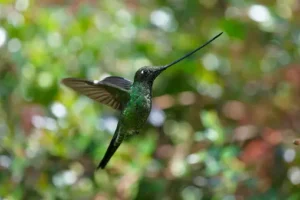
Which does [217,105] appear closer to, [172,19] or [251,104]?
[251,104]

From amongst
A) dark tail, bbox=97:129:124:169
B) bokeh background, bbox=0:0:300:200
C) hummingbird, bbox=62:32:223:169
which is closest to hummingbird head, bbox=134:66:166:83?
hummingbird, bbox=62:32:223:169

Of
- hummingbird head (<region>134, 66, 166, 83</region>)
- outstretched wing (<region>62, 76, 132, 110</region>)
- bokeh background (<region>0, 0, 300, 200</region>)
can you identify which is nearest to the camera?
hummingbird head (<region>134, 66, 166, 83</region>)

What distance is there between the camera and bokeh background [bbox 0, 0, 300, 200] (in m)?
2.43

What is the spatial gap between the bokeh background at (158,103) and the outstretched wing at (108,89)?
0.75 meters

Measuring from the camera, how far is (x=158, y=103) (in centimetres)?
284

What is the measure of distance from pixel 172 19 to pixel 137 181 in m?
1.09

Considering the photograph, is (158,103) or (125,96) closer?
(125,96)

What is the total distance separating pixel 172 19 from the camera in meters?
3.25

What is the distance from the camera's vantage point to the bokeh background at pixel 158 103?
2.43 metres

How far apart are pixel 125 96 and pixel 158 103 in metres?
1.28

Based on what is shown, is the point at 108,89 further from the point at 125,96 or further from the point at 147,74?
the point at 147,74

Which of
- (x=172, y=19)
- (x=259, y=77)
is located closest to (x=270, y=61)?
(x=259, y=77)

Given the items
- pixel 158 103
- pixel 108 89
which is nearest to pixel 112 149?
pixel 108 89

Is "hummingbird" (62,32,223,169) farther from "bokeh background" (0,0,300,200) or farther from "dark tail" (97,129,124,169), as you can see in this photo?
"bokeh background" (0,0,300,200)
